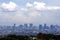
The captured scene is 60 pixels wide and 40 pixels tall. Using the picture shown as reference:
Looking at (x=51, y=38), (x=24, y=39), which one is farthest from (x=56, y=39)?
(x=24, y=39)

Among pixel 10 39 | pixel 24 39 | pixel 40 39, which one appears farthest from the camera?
pixel 40 39

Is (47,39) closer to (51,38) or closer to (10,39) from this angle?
(51,38)

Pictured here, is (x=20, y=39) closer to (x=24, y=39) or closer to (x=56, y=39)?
(x=24, y=39)

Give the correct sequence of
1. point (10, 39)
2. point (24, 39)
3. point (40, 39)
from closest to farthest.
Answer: point (10, 39) < point (24, 39) < point (40, 39)

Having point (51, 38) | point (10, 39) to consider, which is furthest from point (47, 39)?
point (10, 39)

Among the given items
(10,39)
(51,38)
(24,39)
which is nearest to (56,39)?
(51,38)

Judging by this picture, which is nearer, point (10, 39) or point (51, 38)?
point (10, 39)

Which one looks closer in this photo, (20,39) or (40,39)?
(20,39)
